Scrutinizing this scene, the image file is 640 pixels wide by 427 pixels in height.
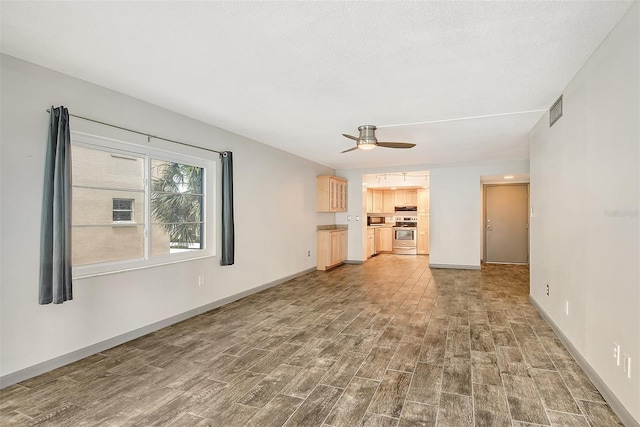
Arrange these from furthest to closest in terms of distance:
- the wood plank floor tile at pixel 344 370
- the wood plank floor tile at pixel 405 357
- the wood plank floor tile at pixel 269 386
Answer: the wood plank floor tile at pixel 405 357 < the wood plank floor tile at pixel 344 370 < the wood plank floor tile at pixel 269 386

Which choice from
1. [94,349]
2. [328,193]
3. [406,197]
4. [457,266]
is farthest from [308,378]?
[406,197]

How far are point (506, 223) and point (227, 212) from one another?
7348mm

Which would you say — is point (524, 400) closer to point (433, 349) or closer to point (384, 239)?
point (433, 349)

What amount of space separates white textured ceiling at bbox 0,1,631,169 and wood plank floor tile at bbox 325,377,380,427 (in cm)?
252

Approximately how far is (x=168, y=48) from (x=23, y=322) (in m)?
2.42

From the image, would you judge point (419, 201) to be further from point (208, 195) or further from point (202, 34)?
point (202, 34)

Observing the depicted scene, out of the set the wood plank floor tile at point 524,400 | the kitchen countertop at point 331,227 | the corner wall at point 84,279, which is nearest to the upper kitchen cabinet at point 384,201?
the kitchen countertop at point 331,227

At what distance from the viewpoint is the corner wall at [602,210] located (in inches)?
78.1

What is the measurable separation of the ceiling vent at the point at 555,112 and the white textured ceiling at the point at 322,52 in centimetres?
8

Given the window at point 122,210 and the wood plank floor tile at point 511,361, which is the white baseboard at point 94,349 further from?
the wood plank floor tile at point 511,361

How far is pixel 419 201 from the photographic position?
11.1 meters

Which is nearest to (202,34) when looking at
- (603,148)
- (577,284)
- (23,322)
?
(23,322)

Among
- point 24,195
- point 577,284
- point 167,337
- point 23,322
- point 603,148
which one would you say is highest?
point 603,148

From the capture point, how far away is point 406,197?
11.7 meters
